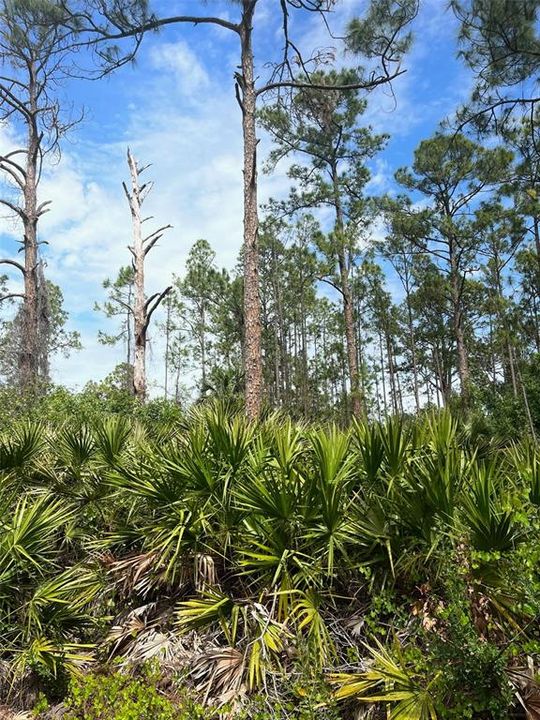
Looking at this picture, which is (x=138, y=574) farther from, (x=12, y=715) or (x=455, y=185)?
(x=455, y=185)

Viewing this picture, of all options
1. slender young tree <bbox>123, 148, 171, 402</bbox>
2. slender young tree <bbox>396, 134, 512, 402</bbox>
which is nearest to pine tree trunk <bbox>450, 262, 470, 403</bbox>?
slender young tree <bbox>396, 134, 512, 402</bbox>

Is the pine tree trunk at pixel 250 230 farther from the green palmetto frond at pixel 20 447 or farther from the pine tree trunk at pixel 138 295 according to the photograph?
the pine tree trunk at pixel 138 295

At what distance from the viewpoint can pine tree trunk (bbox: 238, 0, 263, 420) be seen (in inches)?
359

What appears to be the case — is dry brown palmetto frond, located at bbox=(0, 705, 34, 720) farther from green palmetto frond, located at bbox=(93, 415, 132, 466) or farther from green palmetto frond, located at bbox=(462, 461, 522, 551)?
green palmetto frond, located at bbox=(462, 461, 522, 551)

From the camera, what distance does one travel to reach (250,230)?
9.53 metres

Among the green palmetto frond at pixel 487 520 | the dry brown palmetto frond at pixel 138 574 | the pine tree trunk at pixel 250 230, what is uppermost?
the pine tree trunk at pixel 250 230

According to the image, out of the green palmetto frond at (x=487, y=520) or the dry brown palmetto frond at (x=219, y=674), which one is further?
the dry brown palmetto frond at (x=219, y=674)

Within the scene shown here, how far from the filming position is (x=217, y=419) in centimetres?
516

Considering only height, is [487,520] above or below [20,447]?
below

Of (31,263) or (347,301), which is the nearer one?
(31,263)

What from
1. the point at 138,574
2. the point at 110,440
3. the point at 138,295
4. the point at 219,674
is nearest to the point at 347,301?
the point at 138,295

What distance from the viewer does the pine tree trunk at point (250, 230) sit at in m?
9.11

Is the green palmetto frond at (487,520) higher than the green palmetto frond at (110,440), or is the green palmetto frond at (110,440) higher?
the green palmetto frond at (110,440)

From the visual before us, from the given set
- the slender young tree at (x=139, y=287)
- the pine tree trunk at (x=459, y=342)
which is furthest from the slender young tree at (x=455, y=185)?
the slender young tree at (x=139, y=287)
